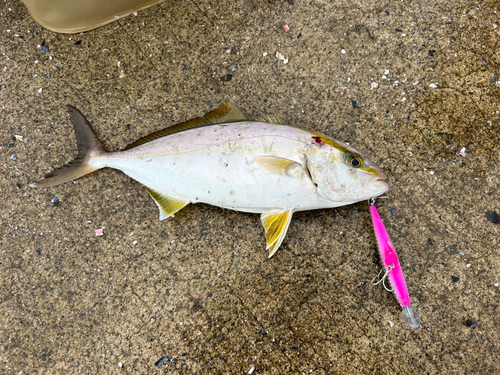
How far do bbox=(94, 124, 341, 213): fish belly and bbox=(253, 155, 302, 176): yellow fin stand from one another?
0.02m

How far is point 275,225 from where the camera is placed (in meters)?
2.14

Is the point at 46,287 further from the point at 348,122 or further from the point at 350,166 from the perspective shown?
the point at 348,122

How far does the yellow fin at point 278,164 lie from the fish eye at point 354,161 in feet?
1.06

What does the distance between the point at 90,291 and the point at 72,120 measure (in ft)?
4.17

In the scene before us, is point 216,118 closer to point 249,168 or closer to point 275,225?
point 249,168

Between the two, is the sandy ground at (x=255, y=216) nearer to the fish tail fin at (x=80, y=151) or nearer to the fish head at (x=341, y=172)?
the fish tail fin at (x=80, y=151)

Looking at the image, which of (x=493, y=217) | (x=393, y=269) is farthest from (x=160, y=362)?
(x=493, y=217)

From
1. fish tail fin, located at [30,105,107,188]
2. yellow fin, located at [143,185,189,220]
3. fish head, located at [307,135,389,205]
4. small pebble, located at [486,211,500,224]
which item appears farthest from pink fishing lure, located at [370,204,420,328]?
fish tail fin, located at [30,105,107,188]

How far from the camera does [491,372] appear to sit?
2014 millimetres

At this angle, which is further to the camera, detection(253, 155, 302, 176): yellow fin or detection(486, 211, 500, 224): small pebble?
detection(486, 211, 500, 224): small pebble

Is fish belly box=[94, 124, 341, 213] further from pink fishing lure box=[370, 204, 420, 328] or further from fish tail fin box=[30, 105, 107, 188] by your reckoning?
pink fishing lure box=[370, 204, 420, 328]

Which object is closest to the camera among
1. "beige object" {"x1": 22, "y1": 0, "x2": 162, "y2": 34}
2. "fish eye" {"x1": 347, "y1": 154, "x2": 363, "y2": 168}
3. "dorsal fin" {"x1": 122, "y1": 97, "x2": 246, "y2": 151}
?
"fish eye" {"x1": 347, "y1": 154, "x2": 363, "y2": 168}

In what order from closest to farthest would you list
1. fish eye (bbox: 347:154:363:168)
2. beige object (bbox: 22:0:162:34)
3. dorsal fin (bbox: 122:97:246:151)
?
1. fish eye (bbox: 347:154:363:168)
2. dorsal fin (bbox: 122:97:246:151)
3. beige object (bbox: 22:0:162:34)

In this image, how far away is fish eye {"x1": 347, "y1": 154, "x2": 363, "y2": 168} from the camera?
2035 mm
